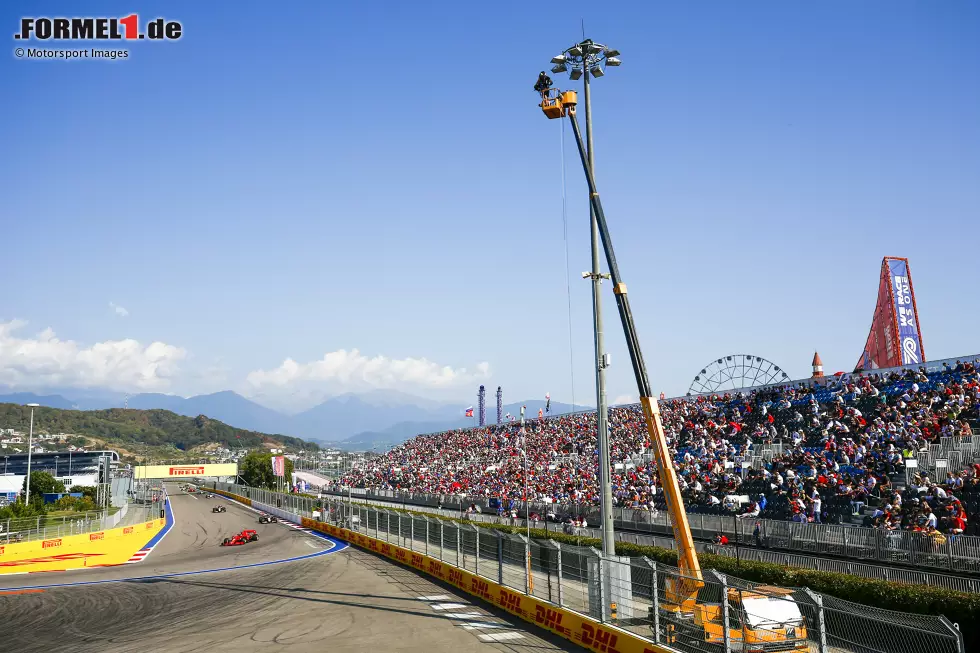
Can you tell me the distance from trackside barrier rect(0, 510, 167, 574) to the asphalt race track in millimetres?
2870

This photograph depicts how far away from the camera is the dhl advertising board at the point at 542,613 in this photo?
1445 centimetres

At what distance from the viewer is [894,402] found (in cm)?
3131

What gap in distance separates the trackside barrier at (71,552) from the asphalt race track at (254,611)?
2.87 meters

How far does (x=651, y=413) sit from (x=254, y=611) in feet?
39.3

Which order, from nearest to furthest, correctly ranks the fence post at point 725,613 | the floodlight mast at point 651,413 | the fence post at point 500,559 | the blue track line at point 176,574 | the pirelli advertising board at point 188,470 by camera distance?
the fence post at point 725,613 → the floodlight mast at point 651,413 → the fence post at point 500,559 → the blue track line at point 176,574 → the pirelli advertising board at point 188,470

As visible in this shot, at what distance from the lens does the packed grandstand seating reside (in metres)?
24.9

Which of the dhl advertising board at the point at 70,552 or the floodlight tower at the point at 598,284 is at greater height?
the floodlight tower at the point at 598,284

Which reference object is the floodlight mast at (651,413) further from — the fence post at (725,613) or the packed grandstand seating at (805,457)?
the packed grandstand seating at (805,457)

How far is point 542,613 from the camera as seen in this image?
1769cm

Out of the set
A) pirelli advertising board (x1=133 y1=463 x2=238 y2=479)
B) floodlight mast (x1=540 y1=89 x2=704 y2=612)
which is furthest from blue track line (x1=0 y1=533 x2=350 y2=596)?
pirelli advertising board (x1=133 y1=463 x2=238 y2=479)

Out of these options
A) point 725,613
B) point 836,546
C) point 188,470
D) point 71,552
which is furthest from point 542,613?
point 188,470

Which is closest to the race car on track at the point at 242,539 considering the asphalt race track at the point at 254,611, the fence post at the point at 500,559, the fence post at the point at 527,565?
the asphalt race track at the point at 254,611

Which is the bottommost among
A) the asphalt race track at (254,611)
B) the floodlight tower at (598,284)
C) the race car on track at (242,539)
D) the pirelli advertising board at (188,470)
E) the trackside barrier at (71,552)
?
the pirelli advertising board at (188,470)

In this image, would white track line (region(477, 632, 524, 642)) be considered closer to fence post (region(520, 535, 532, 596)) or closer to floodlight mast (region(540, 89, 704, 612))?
fence post (region(520, 535, 532, 596))
